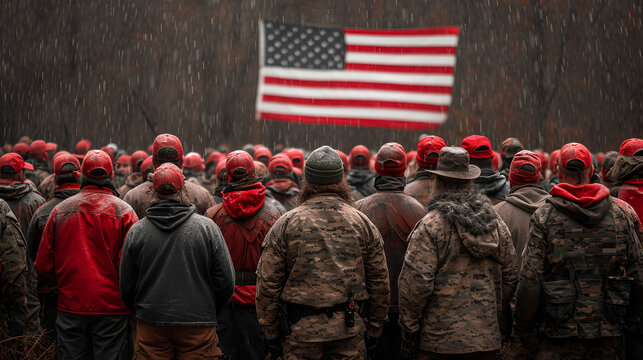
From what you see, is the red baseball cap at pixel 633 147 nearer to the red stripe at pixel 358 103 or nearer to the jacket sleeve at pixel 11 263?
the jacket sleeve at pixel 11 263

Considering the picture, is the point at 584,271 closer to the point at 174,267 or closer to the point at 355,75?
the point at 174,267

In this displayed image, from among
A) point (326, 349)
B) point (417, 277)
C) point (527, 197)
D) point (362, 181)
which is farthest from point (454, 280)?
point (362, 181)

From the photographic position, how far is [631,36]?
18.2 metres

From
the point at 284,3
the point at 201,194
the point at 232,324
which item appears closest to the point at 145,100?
the point at 284,3

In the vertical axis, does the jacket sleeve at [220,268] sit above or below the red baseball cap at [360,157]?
below

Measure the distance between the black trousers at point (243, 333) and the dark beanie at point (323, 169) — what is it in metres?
1.54

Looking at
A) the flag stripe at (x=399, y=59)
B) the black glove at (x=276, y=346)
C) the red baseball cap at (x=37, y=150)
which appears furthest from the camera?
the flag stripe at (x=399, y=59)

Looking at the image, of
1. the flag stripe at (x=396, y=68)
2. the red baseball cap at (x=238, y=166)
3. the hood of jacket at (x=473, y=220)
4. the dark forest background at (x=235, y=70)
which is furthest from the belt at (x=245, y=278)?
the dark forest background at (x=235, y=70)

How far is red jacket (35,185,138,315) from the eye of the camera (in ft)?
14.3

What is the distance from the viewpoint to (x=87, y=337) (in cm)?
442

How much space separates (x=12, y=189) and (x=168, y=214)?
9.41 feet

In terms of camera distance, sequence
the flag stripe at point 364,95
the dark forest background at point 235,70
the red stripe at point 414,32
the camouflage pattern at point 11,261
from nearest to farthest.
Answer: the camouflage pattern at point 11,261 → the red stripe at point 414,32 → the flag stripe at point 364,95 → the dark forest background at point 235,70

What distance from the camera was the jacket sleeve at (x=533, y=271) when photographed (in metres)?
4.01

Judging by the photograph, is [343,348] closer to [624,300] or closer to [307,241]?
[307,241]
